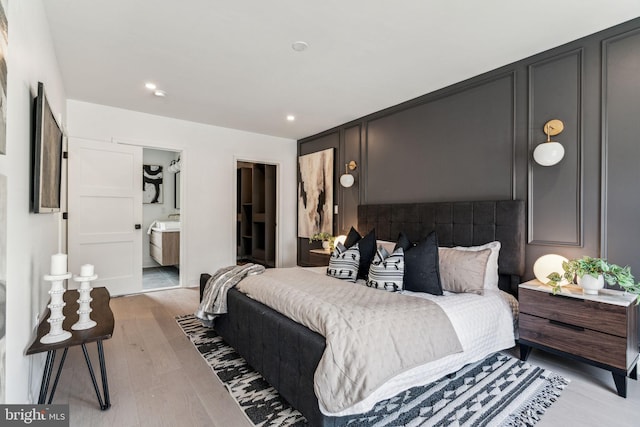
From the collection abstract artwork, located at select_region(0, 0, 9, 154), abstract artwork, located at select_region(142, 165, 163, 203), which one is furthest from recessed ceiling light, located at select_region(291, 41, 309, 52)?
abstract artwork, located at select_region(142, 165, 163, 203)

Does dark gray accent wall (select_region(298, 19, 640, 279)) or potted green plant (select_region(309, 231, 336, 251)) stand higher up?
dark gray accent wall (select_region(298, 19, 640, 279))

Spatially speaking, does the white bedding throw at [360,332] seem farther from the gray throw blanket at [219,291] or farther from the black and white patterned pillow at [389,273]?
the gray throw blanket at [219,291]

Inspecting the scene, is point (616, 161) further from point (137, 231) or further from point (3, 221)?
point (137, 231)

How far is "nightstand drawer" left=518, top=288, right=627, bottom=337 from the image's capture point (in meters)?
1.97

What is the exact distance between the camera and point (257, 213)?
7.14 meters

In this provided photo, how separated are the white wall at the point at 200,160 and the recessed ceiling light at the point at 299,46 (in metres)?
2.82

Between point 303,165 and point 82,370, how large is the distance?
13.8ft

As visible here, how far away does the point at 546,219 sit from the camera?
105 inches

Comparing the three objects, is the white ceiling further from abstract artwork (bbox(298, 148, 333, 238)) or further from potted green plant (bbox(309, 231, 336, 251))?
potted green plant (bbox(309, 231, 336, 251))

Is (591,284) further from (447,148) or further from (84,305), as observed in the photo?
(84,305)

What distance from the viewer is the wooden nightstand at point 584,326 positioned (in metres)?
1.97

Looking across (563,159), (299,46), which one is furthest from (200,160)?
(563,159)

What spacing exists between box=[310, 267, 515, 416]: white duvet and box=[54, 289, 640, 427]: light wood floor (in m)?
0.45

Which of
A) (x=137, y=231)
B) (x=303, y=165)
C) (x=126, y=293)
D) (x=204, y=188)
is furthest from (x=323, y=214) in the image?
(x=126, y=293)
